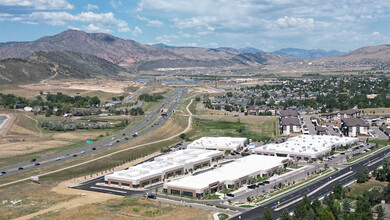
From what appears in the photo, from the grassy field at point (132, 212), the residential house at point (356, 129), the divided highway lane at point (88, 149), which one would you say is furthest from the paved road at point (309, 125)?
the grassy field at point (132, 212)

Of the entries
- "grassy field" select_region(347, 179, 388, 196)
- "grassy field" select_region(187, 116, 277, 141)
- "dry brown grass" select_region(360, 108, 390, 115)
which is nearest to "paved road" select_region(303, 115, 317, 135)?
"grassy field" select_region(187, 116, 277, 141)

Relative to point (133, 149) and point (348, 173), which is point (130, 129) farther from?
point (348, 173)

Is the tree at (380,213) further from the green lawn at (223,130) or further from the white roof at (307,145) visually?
the green lawn at (223,130)

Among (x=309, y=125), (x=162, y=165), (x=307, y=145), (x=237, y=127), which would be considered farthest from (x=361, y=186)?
(x=309, y=125)

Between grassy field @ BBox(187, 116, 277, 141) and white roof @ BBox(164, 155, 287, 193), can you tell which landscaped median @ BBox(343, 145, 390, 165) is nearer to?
white roof @ BBox(164, 155, 287, 193)

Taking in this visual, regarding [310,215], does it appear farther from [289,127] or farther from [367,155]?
[289,127]

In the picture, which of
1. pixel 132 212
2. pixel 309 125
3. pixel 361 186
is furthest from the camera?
pixel 309 125
